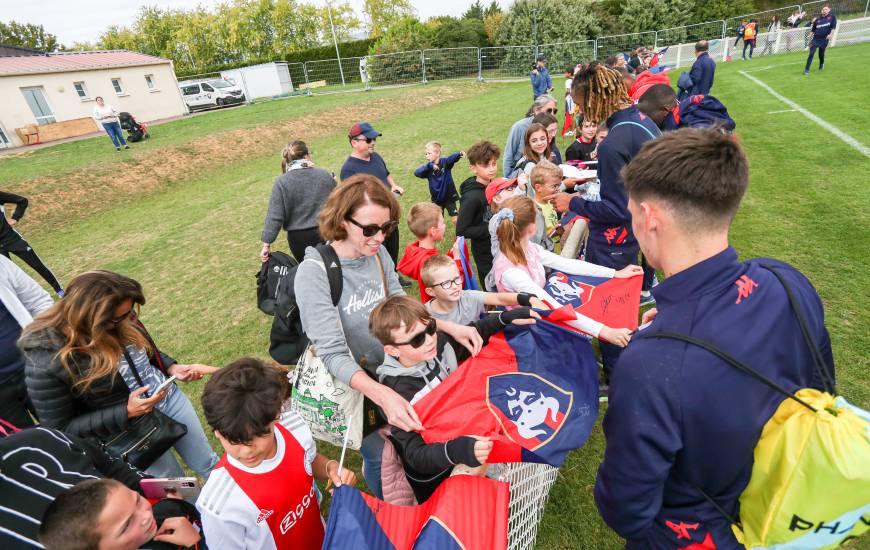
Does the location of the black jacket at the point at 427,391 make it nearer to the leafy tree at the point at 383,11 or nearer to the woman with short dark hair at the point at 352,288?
the woman with short dark hair at the point at 352,288

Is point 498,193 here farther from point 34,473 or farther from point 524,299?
point 34,473

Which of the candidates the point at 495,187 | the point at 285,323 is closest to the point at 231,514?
the point at 285,323

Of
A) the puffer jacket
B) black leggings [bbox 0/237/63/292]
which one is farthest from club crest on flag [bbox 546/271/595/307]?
black leggings [bbox 0/237/63/292]

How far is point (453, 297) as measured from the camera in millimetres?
3215

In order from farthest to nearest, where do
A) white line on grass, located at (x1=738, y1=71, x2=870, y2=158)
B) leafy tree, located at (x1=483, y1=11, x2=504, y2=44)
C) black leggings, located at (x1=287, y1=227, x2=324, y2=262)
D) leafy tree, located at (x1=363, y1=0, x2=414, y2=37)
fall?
1. leafy tree, located at (x1=363, y1=0, x2=414, y2=37)
2. leafy tree, located at (x1=483, y1=11, x2=504, y2=44)
3. white line on grass, located at (x1=738, y1=71, x2=870, y2=158)
4. black leggings, located at (x1=287, y1=227, x2=324, y2=262)

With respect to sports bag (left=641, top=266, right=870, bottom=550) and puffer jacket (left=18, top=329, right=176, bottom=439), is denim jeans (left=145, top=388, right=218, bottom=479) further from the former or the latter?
sports bag (left=641, top=266, right=870, bottom=550)

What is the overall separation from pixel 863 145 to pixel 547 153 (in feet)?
27.1

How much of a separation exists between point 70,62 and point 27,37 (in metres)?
51.3

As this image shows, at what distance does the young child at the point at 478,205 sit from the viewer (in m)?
4.64

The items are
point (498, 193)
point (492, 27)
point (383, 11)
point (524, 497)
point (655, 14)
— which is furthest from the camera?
point (383, 11)

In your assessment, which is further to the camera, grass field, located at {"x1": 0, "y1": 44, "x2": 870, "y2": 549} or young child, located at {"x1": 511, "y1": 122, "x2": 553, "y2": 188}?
young child, located at {"x1": 511, "y1": 122, "x2": 553, "y2": 188}

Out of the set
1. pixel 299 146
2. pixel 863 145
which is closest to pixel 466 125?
pixel 863 145

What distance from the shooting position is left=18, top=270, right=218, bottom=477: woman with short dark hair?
2287 mm

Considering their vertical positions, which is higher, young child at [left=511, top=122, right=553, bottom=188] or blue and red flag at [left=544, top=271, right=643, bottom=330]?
young child at [left=511, top=122, right=553, bottom=188]
